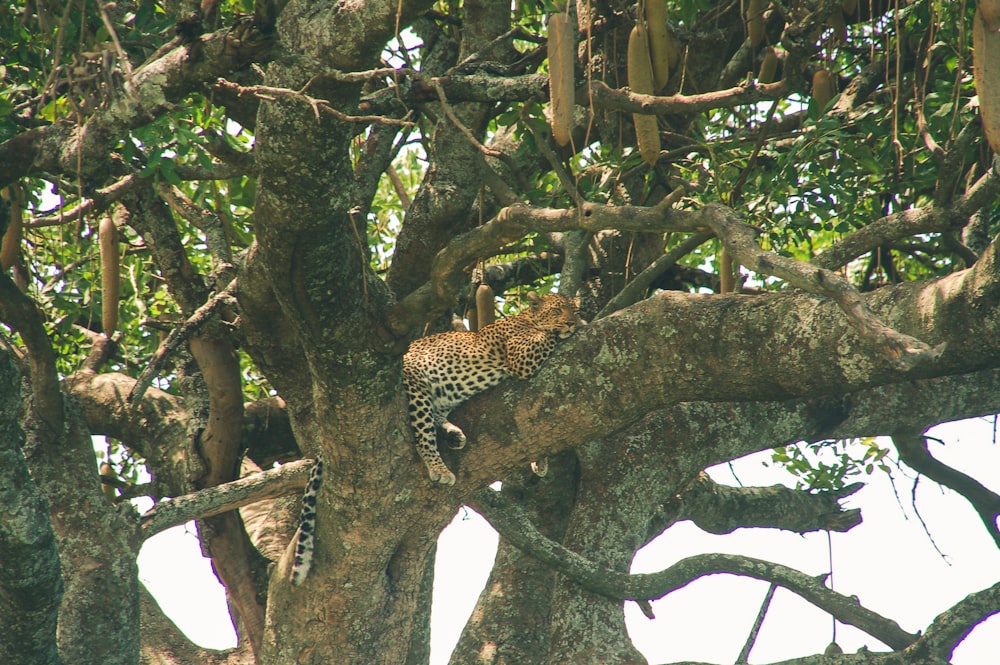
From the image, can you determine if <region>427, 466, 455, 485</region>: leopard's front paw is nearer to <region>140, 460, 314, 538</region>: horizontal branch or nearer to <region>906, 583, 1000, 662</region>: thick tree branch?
<region>140, 460, 314, 538</region>: horizontal branch

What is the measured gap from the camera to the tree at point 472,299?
4504mm

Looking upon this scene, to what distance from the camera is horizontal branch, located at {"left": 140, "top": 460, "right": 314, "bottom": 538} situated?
6516 mm

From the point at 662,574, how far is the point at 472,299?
8.87ft

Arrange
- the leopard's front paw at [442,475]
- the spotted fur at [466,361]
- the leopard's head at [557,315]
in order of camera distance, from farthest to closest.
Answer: the leopard's head at [557,315], the spotted fur at [466,361], the leopard's front paw at [442,475]

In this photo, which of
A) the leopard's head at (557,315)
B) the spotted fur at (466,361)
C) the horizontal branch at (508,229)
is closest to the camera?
the horizontal branch at (508,229)

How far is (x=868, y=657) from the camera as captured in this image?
6.48 metres

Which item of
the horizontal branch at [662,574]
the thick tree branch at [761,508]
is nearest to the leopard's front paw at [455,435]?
the horizontal branch at [662,574]

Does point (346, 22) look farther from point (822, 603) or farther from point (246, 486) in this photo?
point (822, 603)

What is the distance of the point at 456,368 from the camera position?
7035 mm

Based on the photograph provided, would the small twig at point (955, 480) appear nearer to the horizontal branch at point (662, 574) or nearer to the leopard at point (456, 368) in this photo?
the horizontal branch at point (662, 574)

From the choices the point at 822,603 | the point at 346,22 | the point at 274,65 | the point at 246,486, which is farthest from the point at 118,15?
the point at 822,603

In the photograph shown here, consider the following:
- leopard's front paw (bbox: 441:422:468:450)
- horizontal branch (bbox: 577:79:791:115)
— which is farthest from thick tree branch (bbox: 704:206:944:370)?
leopard's front paw (bbox: 441:422:468:450)

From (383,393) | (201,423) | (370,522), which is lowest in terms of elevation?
(370,522)

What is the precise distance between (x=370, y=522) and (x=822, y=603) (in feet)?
10.1
